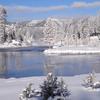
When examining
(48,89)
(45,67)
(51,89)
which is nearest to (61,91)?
(51,89)

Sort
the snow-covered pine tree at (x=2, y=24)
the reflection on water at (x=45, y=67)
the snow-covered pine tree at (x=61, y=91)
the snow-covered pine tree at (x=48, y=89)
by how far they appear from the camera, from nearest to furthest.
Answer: the snow-covered pine tree at (x=48, y=89), the snow-covered pine tree at (x=61, y=91), the reflection on water at (x=45, y=67), the snow-covered pine tree at (x=2, y=24)

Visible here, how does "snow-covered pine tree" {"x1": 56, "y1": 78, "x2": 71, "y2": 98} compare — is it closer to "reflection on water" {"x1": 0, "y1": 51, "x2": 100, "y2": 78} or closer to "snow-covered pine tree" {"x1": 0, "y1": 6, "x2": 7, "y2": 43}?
"reflection on water" {"x1": 0, "y1": 51, "x2": 100, "y2": 78}

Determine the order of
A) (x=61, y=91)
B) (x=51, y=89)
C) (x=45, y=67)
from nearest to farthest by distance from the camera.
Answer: (x=51, y=89), (x=61, y=91), (x=45, y=67)

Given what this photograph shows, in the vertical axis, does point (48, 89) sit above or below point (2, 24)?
below

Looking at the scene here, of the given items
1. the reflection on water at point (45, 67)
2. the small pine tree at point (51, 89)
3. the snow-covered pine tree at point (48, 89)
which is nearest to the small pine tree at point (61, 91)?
the small pine tree at point (51, 89)

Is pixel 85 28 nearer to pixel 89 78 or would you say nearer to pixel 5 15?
pixel 5 15

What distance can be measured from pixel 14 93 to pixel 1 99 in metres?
1.30

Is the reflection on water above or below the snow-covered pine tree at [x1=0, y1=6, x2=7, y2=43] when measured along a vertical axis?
below

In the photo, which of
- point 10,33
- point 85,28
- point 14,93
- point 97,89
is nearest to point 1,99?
point 14,93

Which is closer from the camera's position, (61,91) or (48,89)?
(48,89)

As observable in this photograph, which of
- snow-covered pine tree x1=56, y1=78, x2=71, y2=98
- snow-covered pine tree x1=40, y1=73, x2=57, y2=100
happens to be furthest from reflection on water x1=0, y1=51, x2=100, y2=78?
snow-covered pine tree x1=40, y1=73, x2=57, y2=100

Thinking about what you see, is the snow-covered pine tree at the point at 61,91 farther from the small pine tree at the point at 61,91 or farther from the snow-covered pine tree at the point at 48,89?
the snow-covered pine tree at the point at 48,89

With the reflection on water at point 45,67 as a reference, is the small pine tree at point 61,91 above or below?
above

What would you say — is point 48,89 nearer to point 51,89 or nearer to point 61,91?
point 51,89
